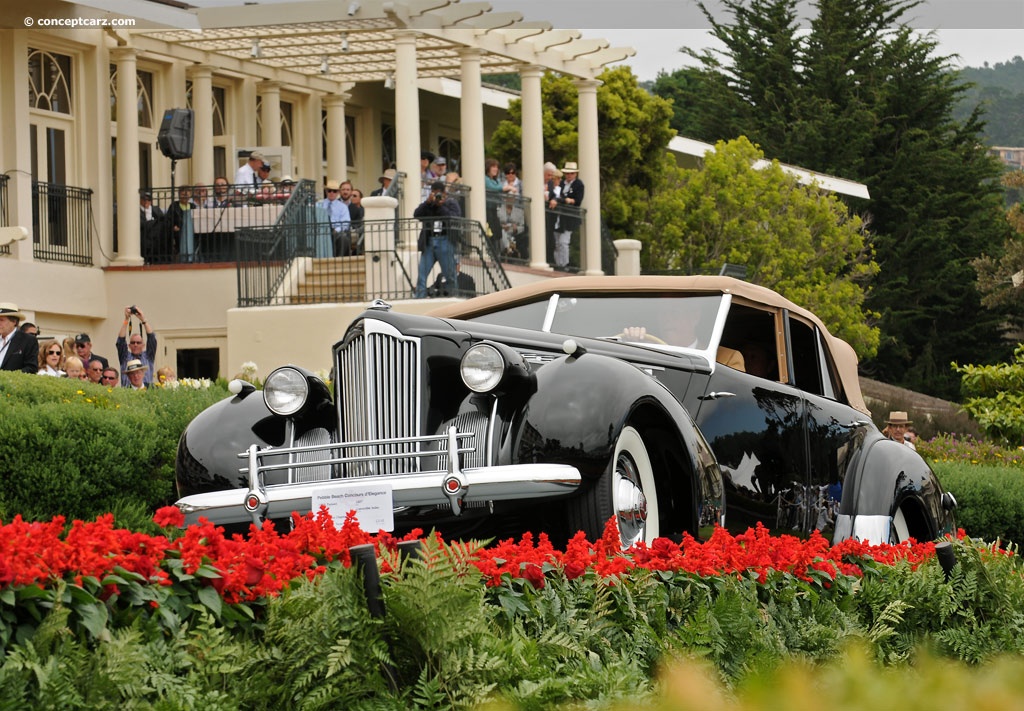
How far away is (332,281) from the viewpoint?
2405 cm

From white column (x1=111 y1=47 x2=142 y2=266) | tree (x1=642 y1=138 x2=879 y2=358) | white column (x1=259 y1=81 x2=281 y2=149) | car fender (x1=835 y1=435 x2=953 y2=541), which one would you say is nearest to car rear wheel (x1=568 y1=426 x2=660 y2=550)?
car fender (x1=835 y1=435 x2=953 y2=541)

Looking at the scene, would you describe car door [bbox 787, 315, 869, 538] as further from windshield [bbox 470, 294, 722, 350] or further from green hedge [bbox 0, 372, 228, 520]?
green hedge [bbox 0, 372, 228, 520]

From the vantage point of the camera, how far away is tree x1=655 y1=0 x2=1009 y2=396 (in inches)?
1977

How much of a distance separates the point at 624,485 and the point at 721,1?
48410 mm

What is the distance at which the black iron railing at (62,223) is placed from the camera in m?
24.4

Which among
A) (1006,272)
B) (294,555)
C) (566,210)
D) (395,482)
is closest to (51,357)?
(395,482)

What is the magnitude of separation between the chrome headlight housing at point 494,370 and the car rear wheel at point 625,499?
1.70ft

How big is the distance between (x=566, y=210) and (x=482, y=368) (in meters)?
22.4

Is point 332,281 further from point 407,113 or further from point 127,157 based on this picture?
point 127,157

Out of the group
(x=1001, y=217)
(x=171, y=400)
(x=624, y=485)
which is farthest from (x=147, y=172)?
(x=1001, y=217)

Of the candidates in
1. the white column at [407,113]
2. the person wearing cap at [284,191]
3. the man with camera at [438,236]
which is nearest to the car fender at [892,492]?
the man with camera at [438,236]

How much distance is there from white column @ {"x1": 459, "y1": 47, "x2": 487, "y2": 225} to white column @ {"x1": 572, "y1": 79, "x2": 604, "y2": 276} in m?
3.63

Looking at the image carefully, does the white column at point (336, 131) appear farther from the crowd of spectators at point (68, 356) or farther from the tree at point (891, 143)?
the tree at point (891, 143)

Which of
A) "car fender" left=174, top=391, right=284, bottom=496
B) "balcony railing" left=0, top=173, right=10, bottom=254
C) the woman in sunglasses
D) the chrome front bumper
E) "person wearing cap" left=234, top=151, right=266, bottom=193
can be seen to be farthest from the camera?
"person wearing cap" left=234, top=151, right=266, bottom=193
